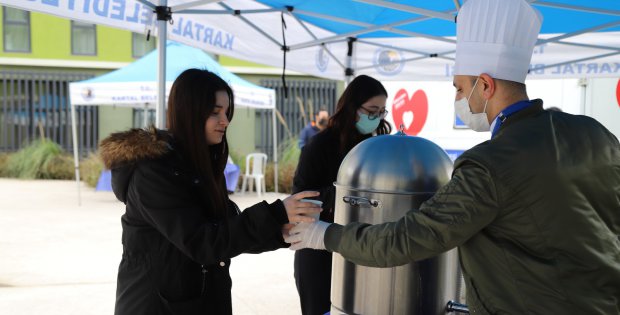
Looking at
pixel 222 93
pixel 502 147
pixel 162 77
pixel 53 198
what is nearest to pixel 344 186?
pixel 222 93

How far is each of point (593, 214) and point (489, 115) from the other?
34 centimetres

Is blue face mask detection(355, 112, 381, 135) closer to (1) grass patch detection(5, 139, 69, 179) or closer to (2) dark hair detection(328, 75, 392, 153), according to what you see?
(2) dark hair detection(328, 75, 392, 153)

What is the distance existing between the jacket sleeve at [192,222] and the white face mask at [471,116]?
1.94ft

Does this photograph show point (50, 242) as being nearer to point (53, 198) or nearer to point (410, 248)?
point (53, 198)

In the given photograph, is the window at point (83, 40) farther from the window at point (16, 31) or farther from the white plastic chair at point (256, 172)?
the white plastic chair at point (256, 172)

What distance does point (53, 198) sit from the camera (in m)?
11.4

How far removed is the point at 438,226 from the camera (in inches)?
54.7

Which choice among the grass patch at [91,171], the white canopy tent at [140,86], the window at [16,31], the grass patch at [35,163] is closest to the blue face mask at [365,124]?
the white canopy tent at [140,86]

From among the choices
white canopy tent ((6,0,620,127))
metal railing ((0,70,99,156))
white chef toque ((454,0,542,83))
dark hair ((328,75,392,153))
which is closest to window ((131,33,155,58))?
metal railing ((0,70,99,156))

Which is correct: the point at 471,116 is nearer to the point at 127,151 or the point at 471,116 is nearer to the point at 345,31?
the point at 127,151

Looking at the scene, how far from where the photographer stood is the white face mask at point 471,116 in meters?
1.56

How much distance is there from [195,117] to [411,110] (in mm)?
7036

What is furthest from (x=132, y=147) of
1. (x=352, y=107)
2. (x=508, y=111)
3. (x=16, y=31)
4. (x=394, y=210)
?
(x=16, y=31)

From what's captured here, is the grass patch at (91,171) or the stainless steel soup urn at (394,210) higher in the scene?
the stainless steel soup urn at (394,210)
